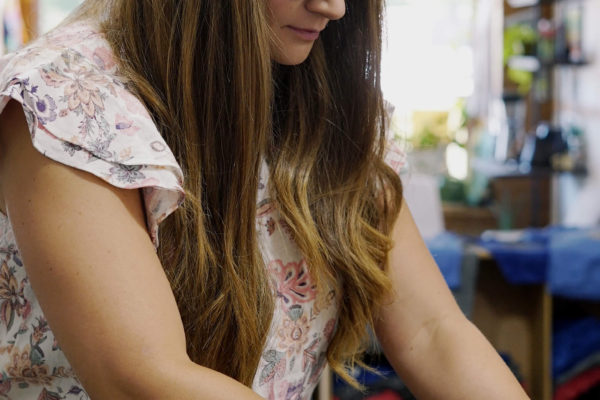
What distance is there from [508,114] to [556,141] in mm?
717

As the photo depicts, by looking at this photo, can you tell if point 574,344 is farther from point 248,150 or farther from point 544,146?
point 248,150

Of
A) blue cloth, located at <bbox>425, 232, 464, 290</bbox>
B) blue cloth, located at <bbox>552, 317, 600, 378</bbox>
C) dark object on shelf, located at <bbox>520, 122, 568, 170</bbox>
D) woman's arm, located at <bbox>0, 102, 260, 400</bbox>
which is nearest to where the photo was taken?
woman's arm, located at <bbox>0, 102, 260, 400</bbox>

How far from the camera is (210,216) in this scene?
3.11ft

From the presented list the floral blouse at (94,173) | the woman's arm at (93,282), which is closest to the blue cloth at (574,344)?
the floral blouse at (94,173)

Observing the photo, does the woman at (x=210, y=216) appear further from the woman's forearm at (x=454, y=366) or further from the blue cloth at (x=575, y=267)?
the blue cloth at (x=575, y=267)

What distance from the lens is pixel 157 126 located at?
91 centimetres

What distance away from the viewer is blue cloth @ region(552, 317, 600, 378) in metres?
3.05

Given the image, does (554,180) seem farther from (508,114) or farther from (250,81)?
(250,81)

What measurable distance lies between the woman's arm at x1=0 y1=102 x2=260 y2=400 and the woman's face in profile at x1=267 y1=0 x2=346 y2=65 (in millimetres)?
282

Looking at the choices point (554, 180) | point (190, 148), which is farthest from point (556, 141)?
point (190, 148)

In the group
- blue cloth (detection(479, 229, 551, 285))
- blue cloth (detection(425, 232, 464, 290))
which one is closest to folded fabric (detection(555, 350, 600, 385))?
blue cloth (detection(479, 229, 551, 285))

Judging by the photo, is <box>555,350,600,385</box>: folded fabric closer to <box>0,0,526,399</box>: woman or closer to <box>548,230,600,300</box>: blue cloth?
<box>548,230,600,300</box>: blue cloth

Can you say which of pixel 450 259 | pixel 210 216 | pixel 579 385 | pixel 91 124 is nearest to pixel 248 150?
pixel 210 216

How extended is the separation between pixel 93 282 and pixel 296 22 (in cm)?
39
